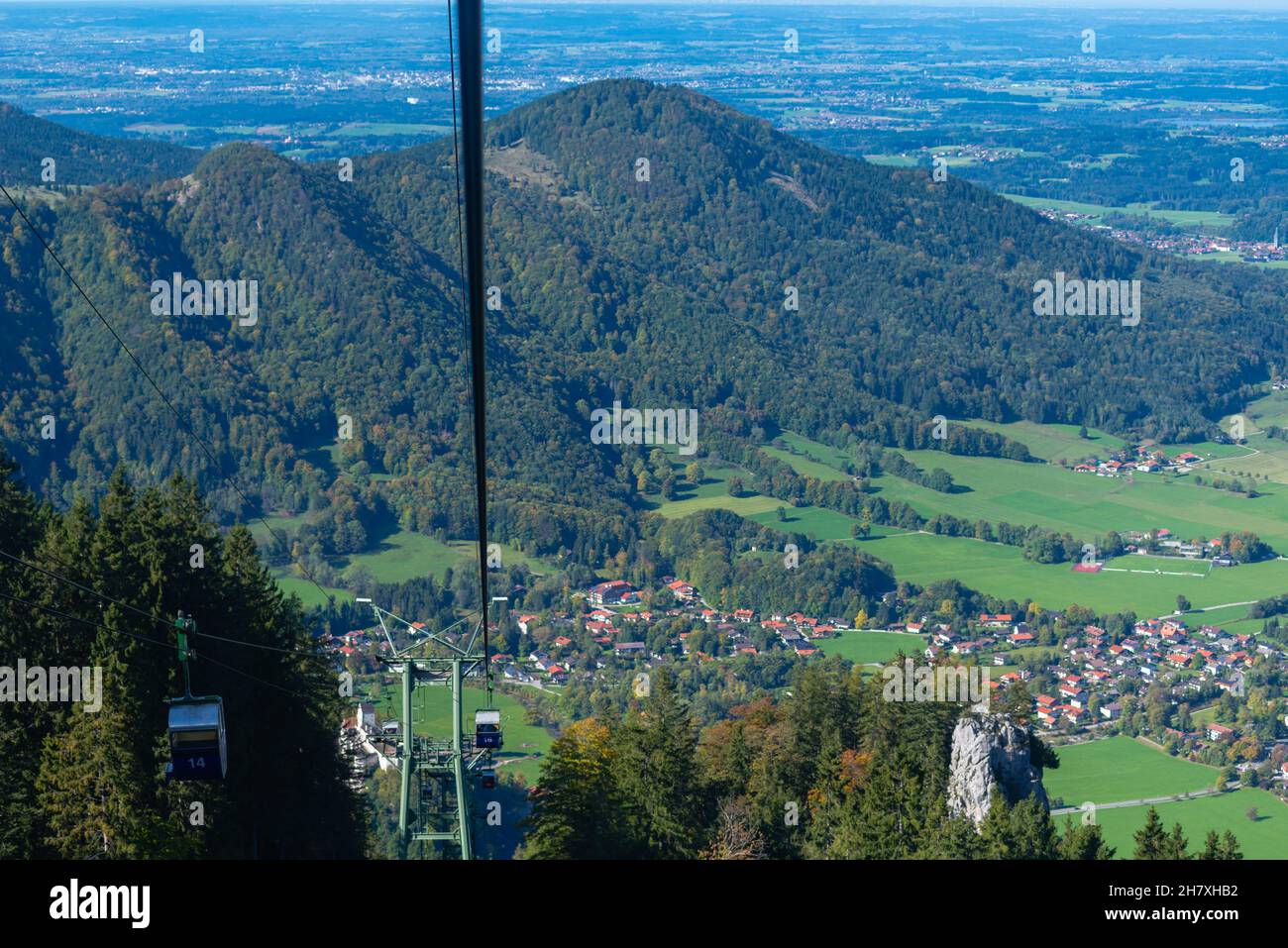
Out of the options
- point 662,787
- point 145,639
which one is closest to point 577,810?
point 662,787

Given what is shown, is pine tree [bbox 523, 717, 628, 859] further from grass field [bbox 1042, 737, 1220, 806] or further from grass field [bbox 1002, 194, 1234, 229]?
grass field [bbox 1002, 194, 1234, 229]

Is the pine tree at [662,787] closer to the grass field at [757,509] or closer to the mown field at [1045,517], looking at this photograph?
the mown field at [1045,517]

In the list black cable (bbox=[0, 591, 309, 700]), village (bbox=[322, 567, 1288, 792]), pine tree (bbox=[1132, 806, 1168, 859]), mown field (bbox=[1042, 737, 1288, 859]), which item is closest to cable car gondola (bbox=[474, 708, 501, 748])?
black cable (bbox=[0, 591, 309, 700])

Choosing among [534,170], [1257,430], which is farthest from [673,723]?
[534,170]

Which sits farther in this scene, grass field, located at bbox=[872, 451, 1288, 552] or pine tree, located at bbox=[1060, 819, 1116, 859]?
grass field, located at bbox=[872, 451, 1288, 552]

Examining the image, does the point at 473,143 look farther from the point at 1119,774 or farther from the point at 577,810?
the point at 1119,774
